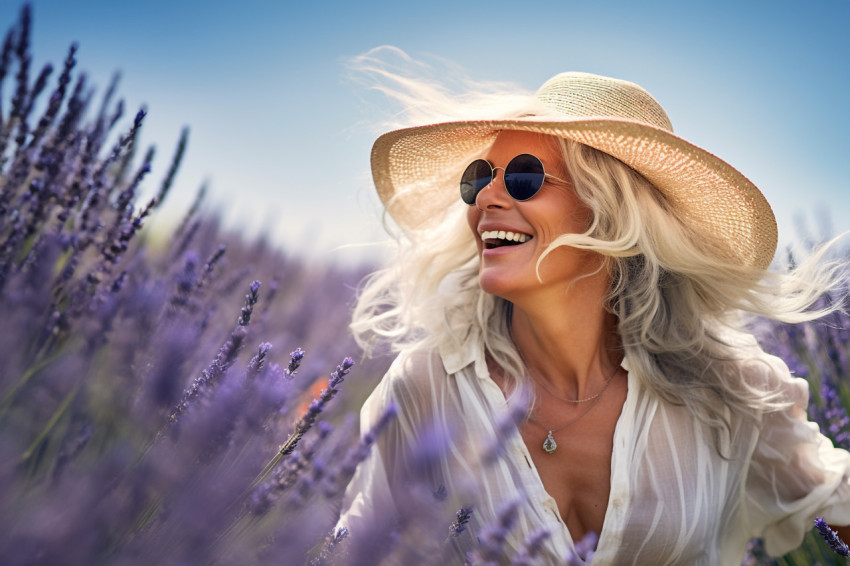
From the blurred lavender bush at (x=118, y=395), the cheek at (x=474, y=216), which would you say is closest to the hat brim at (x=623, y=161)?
the cheek at (x=474, y=216)

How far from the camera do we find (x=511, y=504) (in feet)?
2.42

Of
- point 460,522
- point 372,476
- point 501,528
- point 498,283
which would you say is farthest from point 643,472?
point 501,528

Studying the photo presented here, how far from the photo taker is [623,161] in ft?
6.26

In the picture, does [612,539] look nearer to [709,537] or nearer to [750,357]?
[709,537]

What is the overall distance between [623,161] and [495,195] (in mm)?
409

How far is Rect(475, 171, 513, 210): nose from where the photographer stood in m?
1.82

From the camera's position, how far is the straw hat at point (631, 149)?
5.67 ft

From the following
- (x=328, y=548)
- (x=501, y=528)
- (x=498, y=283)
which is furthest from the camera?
(x=498, y=283)

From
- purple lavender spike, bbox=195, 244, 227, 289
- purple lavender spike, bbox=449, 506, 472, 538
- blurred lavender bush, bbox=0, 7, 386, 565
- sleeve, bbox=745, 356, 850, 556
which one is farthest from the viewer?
sleeve, bbox=745, 356, 850, 556

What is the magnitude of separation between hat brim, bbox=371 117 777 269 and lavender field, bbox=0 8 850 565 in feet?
3.14

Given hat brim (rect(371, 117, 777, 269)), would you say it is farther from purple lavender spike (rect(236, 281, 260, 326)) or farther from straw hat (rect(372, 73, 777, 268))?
purple lavender spike (rect(236, 281, 260, 326))

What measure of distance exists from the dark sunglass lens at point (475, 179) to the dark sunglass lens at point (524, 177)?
3.4 inches

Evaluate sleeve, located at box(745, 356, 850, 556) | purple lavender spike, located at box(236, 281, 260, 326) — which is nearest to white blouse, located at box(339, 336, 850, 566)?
sleeve, located at box(745, 356, 850, 556)

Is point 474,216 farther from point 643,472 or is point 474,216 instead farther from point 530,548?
point 530,548
